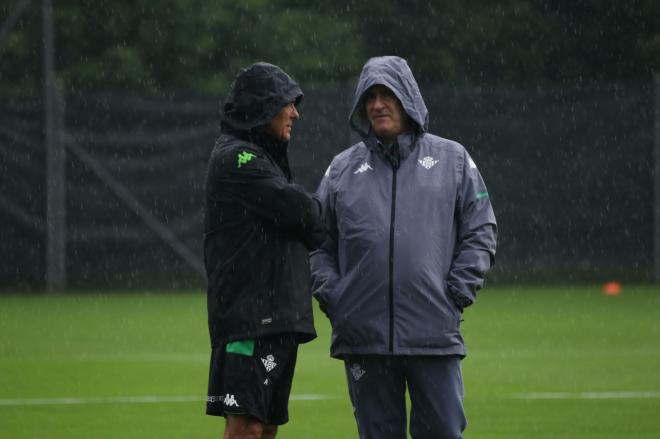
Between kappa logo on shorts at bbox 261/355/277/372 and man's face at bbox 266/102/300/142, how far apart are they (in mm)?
915

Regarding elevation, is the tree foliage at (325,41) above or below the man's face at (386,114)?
below

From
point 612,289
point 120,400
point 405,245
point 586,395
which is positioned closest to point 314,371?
point 120,400

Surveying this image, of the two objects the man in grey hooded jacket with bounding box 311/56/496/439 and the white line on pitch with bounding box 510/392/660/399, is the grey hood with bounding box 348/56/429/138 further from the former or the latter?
the white line on pitch with bounding box 510/392/660/399

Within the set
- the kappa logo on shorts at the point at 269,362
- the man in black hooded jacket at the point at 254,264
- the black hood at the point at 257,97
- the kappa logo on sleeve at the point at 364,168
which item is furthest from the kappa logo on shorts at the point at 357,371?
the black hood at the point at 257,97

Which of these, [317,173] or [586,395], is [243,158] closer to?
[586,395]

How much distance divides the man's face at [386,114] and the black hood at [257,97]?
1.15ft

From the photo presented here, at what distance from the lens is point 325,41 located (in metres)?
22.8

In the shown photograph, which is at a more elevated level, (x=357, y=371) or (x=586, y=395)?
(x=357, y=371)

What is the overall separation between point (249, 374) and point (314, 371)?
5.70 meters

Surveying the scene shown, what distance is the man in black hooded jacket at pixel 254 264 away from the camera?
18.8 ft

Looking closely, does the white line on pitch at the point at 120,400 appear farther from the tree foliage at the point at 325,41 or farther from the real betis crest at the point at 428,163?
the tree foliage at the point at 325,41

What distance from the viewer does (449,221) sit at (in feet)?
19.5

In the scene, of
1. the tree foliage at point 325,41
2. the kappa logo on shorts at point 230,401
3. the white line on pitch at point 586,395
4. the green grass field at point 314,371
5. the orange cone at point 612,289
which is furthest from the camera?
the tree foliage at point 325,41

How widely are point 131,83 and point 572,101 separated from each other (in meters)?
7.38
